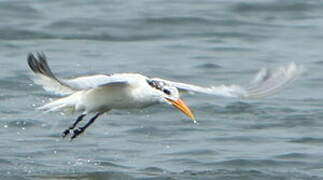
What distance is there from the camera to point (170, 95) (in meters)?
11.1

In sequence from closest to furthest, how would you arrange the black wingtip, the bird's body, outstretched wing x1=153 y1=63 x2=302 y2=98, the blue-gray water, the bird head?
the black wingtip < the bird head < the bird's body < outstretched wing x1=153 y1=63 x2=302 y2=98 < the blue-gray water

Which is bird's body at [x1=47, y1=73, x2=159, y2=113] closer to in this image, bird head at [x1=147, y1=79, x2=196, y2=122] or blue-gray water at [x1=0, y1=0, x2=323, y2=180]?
bird head at [x1=147, y1=79, x2=196, y2=122]

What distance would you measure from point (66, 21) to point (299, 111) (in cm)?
587

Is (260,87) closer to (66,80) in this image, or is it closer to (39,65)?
(66,80)

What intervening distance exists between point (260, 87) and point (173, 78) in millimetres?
5234

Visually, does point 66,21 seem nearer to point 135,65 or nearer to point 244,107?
point 135,65

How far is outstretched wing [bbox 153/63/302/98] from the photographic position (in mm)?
11242

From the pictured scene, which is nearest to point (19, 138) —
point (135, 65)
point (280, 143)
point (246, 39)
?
point (280, 143)

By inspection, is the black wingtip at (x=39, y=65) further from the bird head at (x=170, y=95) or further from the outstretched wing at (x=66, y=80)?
the bird head at (x=170, y=95)

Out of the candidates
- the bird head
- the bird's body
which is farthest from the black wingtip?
the bird head

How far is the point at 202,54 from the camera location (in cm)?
1822

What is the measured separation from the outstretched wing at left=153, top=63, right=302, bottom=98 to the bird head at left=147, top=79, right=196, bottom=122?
5.1 inches

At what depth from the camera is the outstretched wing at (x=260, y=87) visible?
11.2 m

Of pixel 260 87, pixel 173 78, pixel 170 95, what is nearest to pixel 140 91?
pixel 170 95
